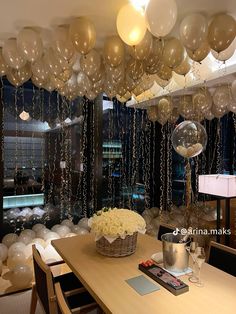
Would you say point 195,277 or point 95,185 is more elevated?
point 95,185

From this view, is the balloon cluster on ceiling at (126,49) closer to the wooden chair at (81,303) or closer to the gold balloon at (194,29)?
the gold balloon at (194,29)

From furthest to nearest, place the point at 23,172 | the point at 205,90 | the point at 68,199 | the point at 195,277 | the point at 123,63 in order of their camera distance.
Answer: the point at 68,199
the point at 23,172
the point at 205,90
the point at 123,63
the point at 195,277

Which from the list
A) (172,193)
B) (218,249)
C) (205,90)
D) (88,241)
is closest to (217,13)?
(205,90)

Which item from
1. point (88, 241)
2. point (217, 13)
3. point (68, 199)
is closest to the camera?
point (217, 13)

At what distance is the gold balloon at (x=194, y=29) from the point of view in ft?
5.95

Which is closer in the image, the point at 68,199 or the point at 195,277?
the point at 195,277

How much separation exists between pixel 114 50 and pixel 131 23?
1.43ft

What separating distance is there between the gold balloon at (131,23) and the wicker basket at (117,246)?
136 centimetres

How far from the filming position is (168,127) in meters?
4.61

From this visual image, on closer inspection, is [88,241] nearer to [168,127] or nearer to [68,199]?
[68,199]

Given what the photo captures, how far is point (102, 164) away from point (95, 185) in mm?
349

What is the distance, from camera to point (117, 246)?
1.71 m

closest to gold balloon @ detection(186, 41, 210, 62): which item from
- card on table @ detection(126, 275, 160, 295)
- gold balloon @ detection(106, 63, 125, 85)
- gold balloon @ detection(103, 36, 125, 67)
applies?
gold balloon @ detection(103, 36, 125, 67)

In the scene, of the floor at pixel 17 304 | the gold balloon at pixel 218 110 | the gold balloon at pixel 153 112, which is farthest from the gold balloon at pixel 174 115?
the floor at pixel 17 304
